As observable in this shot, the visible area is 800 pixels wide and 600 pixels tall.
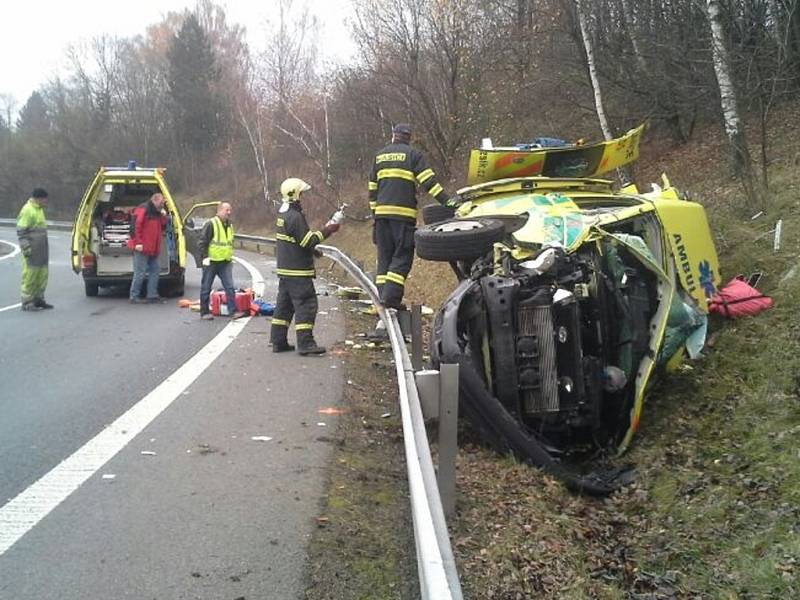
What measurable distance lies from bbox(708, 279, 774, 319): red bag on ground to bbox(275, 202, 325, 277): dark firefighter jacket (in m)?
3.73

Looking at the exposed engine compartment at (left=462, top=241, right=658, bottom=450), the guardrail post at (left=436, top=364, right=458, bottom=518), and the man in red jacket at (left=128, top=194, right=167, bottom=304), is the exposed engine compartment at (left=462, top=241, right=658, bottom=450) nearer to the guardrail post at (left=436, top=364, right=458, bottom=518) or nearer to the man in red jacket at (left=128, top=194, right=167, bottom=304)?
the guardrail post at (left=436, top=364, right=458, bottom=518)

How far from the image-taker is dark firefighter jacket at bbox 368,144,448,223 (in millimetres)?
7297

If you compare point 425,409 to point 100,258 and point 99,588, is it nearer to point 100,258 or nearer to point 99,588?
point 99,588

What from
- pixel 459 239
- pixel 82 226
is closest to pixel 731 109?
pixel 459 239

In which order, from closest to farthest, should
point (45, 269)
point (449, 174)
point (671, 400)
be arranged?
point (671, 400) < point (45, 269) < point (449, 174)

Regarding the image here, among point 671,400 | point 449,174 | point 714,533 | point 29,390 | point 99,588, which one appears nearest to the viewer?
point 99,588

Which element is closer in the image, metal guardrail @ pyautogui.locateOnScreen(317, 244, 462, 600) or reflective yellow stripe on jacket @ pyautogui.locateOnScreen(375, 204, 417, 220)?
metal guardrail @ pyautogui.locateOnScreen(317, 244, 462, 600)

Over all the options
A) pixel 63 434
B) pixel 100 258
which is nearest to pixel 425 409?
pixel 63 434

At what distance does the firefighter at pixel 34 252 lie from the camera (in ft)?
37.1

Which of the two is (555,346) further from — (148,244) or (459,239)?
(148,244)

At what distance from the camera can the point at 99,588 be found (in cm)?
312

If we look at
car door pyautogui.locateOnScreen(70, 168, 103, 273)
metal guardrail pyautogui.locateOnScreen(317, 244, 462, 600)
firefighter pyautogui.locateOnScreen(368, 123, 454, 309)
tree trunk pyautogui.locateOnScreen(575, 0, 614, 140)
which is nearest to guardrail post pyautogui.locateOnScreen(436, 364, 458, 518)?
metal guardrail pyautogui.locateOnScreen(317, 244, 462, 600)

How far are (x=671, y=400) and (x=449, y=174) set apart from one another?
13826 millimetres

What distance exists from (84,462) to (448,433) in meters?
2.27
